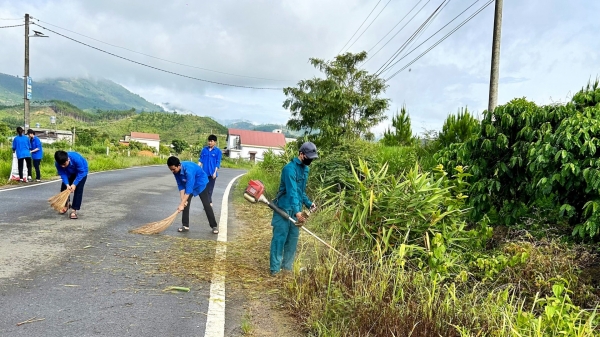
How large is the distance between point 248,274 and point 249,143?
222 ft

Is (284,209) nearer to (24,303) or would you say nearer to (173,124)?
(24,303)

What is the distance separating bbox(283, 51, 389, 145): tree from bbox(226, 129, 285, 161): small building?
181 feet

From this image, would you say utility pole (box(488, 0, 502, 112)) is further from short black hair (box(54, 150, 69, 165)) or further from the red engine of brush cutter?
short black hair (box(54, 150, 69, 165))

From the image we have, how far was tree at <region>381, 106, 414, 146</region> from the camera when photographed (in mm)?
14916

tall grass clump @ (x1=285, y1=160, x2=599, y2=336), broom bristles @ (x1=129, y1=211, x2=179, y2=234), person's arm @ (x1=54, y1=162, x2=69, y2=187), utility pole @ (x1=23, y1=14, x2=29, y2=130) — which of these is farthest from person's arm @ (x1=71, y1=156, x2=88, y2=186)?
utility pole @ (x1=23, y1=14, x2=29, y2=130)

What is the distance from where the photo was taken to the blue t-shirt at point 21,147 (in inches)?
476

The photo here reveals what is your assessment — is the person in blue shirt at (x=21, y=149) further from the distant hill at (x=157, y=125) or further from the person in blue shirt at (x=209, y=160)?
the distant hill at (x=157, y=125)

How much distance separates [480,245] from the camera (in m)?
5.16

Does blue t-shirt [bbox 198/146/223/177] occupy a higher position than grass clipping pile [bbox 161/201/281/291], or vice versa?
blue t-shirt [bbox 198/146/223/177]

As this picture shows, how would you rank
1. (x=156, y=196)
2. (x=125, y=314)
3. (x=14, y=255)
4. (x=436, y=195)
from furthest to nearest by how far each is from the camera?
(x=156, y=196) < (x=14, y=255) < (x=436, y=195) < (x=125, y=314)

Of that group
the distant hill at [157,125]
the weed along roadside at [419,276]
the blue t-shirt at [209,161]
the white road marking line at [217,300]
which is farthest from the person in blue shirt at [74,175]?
the distant hill at [157,125]

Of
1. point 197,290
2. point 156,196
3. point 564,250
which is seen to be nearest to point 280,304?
point 197,290

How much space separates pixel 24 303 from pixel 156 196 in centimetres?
768

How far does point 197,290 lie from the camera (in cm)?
432
